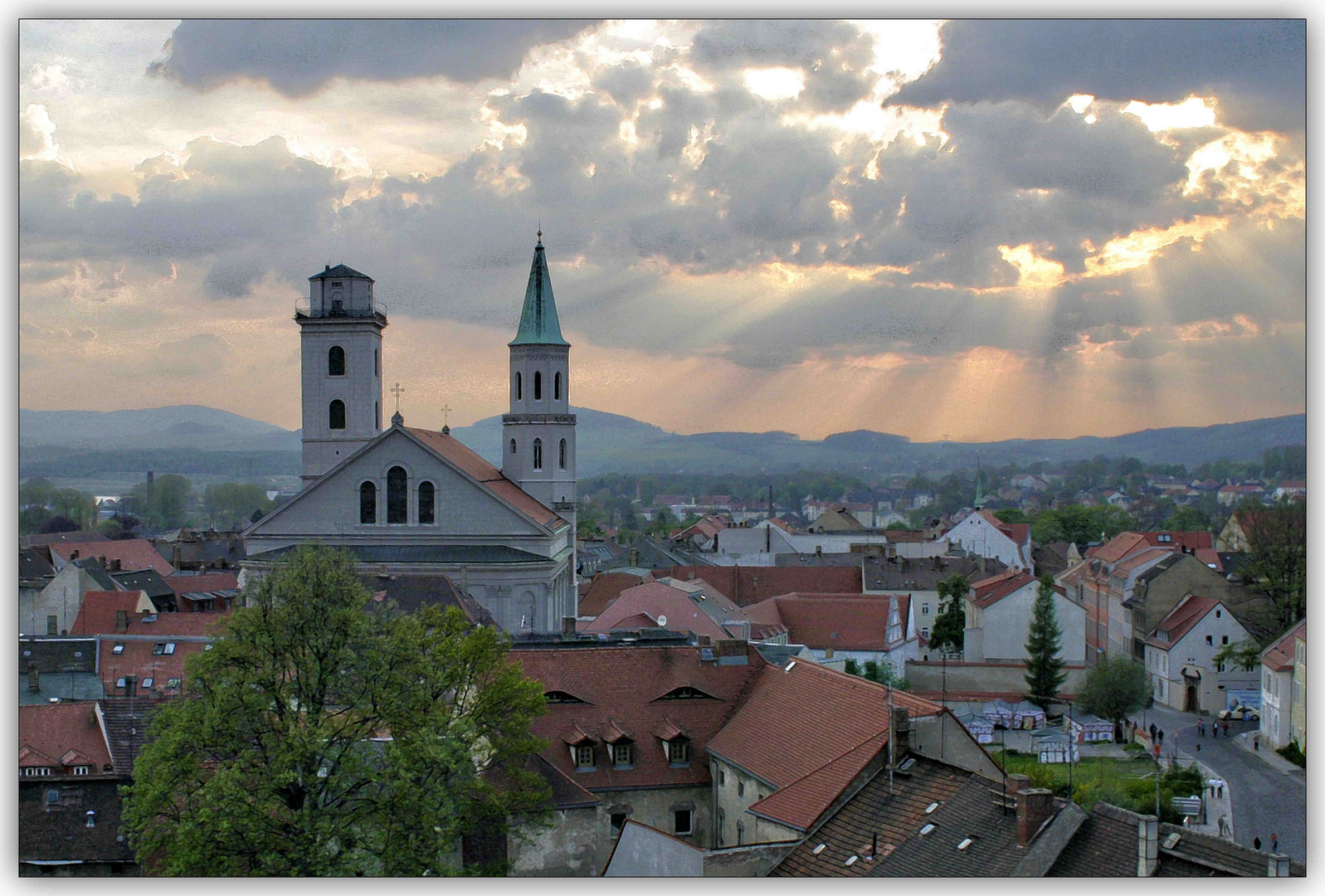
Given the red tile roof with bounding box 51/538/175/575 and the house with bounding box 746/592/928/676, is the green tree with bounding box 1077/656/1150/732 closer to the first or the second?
the house with bounding box 746/592/928/676

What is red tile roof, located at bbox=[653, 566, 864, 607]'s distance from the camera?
44.7 m

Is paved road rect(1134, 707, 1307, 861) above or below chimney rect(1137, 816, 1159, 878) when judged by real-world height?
below

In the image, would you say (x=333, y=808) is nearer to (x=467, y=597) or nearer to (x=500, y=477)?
(x=467, y=597)

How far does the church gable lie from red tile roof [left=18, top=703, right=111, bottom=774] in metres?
15.2

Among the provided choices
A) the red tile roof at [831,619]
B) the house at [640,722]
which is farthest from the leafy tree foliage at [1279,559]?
the red tile roof at [831,619]

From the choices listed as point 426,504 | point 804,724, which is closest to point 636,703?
point 804,724

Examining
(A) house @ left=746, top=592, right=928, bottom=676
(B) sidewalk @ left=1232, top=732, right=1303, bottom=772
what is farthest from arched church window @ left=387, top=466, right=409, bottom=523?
(B) sidewalk @ left=1232, top=732, right=1303, bottom=772

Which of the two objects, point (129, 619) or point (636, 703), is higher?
point (129, 619)

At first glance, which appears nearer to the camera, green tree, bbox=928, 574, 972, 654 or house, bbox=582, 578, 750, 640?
house, bbox=582, 578, 750, 640

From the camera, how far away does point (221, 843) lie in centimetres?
1190

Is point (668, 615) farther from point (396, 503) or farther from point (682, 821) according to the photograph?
point (682, 821)

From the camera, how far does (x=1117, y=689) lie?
3200cm

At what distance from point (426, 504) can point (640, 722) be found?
15974 mm

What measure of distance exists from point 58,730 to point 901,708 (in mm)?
10177
